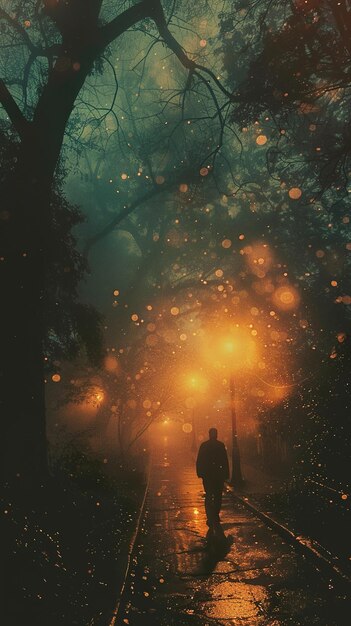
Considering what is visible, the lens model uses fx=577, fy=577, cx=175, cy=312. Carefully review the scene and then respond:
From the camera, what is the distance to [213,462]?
12.3 metres

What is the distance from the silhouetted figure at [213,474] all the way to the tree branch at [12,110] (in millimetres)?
7132

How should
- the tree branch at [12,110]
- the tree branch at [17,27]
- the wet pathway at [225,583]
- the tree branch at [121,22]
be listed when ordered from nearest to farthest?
1. the wet pathway at [225,583]
2. the tree branch at [12,110]
3. the tree branch at [121,22]
4. the tree branch at [17,27]

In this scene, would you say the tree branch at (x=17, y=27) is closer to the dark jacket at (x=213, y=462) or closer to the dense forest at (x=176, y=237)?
the dense forest at (x=176, y=237)

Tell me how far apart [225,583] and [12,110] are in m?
8.12

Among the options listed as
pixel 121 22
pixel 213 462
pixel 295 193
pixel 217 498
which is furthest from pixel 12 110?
pixel 295 193

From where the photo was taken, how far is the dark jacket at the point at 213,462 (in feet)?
40.0

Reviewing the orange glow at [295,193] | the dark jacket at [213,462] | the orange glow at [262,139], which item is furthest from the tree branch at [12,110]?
the orange glow at [295,193]

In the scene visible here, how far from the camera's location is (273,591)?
7.24 metres

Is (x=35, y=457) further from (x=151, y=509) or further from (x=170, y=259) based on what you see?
(x=170, y=259)

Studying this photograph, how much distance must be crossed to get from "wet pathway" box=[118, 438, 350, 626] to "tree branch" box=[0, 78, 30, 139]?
743 cm

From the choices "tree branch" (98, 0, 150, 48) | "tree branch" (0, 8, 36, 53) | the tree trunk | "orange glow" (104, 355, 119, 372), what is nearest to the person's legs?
the tree trunk

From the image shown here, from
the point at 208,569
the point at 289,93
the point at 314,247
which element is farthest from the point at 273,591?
the point at 314,247

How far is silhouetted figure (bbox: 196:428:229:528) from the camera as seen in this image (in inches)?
472

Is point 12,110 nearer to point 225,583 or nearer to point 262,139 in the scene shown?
point 225,583
